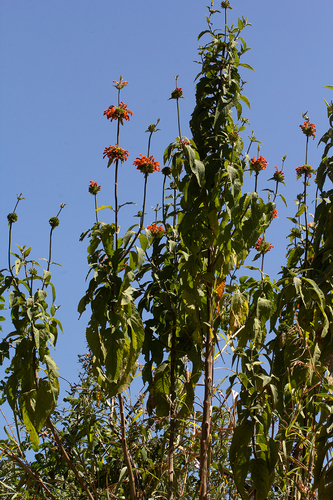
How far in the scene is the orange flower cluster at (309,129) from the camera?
10.3 feet

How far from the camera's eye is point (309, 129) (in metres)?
3.13

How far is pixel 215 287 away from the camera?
2227 mm

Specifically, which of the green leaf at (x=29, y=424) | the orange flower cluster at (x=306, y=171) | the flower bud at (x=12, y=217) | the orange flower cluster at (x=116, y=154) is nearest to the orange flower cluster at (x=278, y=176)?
the orange flower cluster at (x=306, y=171)

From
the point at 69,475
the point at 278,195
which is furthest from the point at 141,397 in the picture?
the point at 278,195

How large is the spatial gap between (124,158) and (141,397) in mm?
1308

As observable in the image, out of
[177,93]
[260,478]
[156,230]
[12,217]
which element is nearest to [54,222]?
[12,217]

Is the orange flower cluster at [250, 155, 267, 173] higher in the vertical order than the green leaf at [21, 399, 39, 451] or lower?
higher

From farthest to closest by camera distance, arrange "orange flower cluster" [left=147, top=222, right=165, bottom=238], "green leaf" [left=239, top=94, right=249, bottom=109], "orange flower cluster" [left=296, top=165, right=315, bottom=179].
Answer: "orange flower cluster" [left=296, top=165, right=315, bottom=179]
"orange flower cluster" [left=147, top=222, right=165, bottom=238]
"green leaf" [left=239, top=94, right=249, bottom=109]

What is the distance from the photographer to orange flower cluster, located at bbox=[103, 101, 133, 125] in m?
2.36

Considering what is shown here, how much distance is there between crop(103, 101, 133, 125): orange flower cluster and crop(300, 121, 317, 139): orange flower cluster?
127 centimetres

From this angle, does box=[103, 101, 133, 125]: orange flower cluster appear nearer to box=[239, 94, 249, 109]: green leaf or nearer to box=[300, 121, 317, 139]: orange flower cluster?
box=[239, 94, 249, 109]: green leaf

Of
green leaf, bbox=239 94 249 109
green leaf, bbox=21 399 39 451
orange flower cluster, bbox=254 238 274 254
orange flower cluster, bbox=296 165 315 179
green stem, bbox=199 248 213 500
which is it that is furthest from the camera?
orange flower cluster, bbox=296 165 315 179

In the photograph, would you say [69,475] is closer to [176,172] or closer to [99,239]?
[99,239]

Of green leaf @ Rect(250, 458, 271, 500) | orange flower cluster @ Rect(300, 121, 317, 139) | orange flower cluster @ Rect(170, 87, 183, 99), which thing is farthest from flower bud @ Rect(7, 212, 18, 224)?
orange flower cluster @ Rect(300, 121, 317, 139)
